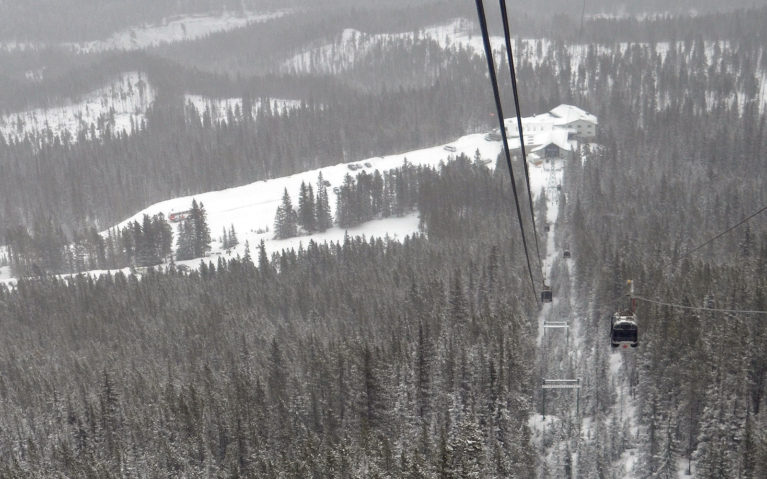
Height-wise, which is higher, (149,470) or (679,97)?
(679,97)

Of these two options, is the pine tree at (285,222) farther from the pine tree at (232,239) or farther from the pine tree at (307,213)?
the pine tree at (232,239)

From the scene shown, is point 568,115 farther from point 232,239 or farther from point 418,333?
point 418,333

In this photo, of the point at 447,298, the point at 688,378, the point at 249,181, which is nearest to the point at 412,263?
the point at 447,298

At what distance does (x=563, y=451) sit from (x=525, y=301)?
81.0 ft

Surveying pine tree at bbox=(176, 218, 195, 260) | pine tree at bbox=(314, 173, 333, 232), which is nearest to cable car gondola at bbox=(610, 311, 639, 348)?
pine tree at bbox=(314, 173, 333, 232)

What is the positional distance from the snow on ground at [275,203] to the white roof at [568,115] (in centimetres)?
1726

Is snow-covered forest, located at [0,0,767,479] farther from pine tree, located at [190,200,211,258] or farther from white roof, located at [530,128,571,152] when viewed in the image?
white roof, located at [530,128,571,152]

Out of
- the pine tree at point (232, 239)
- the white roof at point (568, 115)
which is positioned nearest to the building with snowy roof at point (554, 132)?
the white roof at point (568, 115)

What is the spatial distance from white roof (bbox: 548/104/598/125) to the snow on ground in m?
17.3

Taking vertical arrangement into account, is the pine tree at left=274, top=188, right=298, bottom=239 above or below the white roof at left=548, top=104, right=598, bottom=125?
below

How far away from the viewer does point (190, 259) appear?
14200 cm

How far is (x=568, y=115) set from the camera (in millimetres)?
176250

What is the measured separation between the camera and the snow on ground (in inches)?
5605

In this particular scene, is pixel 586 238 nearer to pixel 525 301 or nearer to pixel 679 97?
pixel 525 301
